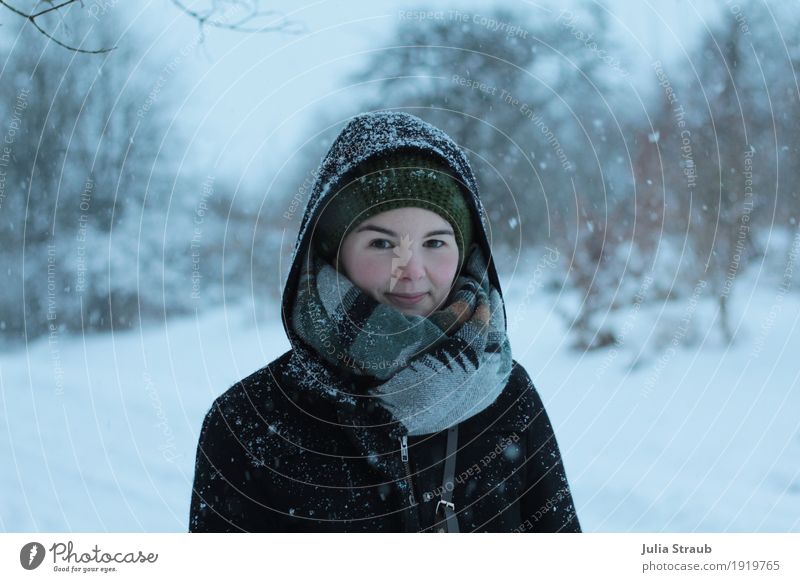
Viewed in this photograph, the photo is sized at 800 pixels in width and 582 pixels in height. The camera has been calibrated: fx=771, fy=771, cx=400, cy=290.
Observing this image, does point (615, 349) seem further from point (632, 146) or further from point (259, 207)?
point (259, 207)

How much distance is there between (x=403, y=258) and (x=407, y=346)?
83mm

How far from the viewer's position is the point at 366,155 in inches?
28.0

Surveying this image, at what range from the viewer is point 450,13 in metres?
1.34

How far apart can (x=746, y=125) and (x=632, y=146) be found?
0.29 m

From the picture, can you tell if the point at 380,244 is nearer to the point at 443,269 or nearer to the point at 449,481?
the point at 443,269

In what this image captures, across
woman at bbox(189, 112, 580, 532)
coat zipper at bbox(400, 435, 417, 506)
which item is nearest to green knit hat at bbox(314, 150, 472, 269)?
woman at bbox(189, 112, 580, 532)

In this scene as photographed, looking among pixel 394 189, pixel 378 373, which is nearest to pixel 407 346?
pixel 378 373

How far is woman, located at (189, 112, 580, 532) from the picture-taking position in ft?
2.35

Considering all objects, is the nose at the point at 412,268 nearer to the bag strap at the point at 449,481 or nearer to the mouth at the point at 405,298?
the mouth at the point at 405,298

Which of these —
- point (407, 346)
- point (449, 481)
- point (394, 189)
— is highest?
point (394, 189)

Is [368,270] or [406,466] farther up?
[368,270]

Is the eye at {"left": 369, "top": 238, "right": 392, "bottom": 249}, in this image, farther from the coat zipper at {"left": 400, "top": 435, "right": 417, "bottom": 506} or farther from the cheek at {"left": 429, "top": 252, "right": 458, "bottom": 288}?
the coat zipper at {"left": 400, "top": 435, "right": 417, "bottom": 506}

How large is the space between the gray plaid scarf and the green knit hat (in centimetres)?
6
